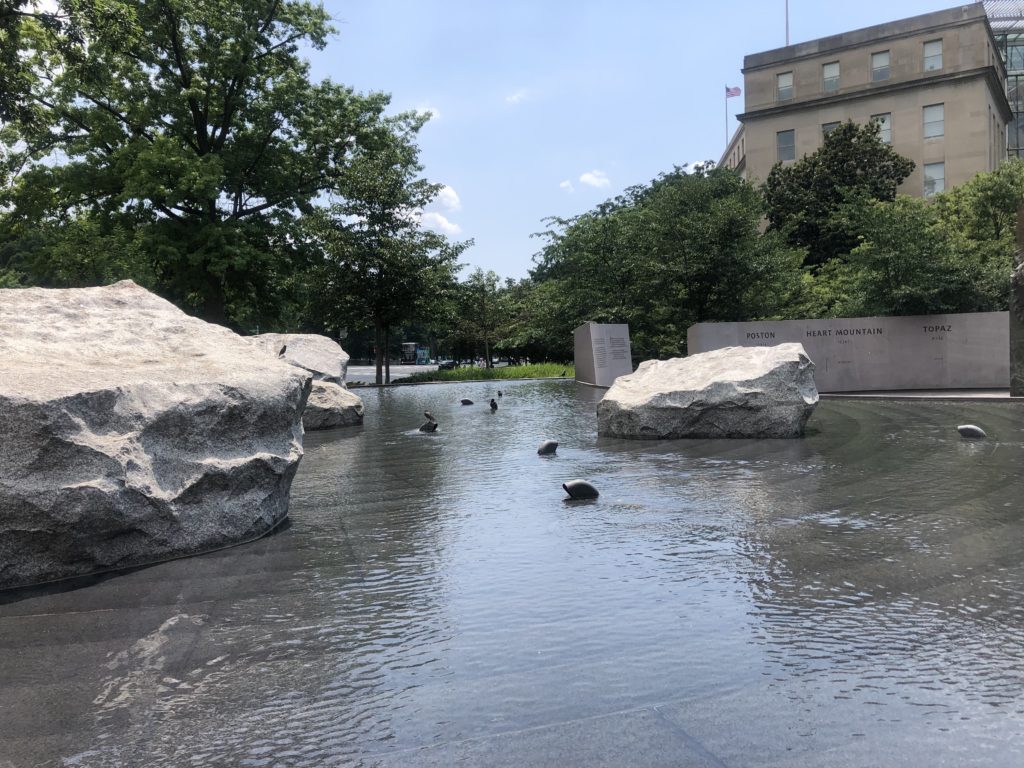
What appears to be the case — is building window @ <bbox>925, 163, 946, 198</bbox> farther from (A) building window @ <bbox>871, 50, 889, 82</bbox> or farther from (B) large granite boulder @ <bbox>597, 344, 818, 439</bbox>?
(B) large granite boulder @ <bbox>597, 344, 818, 439</bbox>

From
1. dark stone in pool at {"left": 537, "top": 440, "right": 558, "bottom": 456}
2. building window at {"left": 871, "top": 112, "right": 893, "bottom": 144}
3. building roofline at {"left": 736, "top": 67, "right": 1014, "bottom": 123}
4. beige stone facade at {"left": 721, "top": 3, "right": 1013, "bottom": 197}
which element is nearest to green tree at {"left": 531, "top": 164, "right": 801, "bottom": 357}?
dark stone in pool at {"left": 537, "top": 440, "right": 558, "bottom": 456}

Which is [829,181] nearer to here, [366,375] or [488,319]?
[488,319]

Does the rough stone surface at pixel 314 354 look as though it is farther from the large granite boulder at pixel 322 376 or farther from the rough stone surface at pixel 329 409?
the rough stone surface at pixel 329 409

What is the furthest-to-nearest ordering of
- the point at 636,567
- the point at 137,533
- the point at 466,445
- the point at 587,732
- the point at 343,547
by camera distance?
the point at 466,445 < the point at 343,547 < the point at 137,533 < the point at 636,567 < the point at 587,732

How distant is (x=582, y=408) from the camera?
1628cm

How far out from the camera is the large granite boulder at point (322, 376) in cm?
1392

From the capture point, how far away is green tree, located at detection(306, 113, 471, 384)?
97.2ft

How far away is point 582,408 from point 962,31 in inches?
2027

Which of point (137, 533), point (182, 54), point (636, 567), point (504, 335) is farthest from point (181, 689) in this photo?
point (504, 335)

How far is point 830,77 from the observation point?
5638 centimetres

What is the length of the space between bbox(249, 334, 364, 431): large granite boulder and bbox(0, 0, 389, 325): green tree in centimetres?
1125

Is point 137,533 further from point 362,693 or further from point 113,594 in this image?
point 362,693

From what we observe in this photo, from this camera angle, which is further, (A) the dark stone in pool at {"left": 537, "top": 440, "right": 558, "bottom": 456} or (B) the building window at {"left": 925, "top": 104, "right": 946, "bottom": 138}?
(B) the building window at {"left": 925, "top": 104, "right": 946, "bottom": 138}

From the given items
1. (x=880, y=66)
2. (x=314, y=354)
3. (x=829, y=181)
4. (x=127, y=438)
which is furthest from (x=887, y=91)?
(x=127, y=438)
